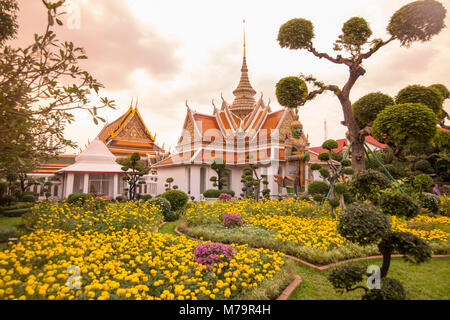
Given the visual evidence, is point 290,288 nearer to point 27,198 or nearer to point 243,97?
point 27,198

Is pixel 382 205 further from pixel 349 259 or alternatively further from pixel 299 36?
pixel 299 36

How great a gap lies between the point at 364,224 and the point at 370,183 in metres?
A: 1.02

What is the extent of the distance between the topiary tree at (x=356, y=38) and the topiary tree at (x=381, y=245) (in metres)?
8.14

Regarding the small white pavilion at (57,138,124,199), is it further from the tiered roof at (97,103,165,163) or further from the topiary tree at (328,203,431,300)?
the topiary tree at (328,203,431,300)

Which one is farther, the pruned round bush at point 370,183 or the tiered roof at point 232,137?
the tiered roof at point 232,137

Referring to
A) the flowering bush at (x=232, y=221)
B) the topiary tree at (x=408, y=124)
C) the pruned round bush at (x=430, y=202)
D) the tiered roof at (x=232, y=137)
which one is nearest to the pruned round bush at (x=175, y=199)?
the flowering bush at (x=232, y=221)

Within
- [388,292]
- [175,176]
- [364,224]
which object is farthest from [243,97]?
[388,292]

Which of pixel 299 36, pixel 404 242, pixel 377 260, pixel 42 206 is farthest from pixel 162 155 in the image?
pixel 404 242

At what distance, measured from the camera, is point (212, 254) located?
14.9 ft

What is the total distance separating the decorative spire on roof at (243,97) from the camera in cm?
2677

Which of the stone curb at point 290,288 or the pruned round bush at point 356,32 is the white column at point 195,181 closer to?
the pruned round bush at point 356,32
